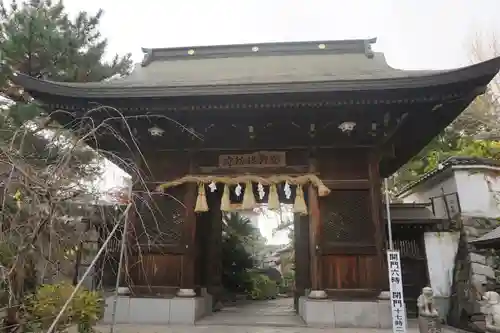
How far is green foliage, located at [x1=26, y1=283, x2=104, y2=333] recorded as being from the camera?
5.23 meters

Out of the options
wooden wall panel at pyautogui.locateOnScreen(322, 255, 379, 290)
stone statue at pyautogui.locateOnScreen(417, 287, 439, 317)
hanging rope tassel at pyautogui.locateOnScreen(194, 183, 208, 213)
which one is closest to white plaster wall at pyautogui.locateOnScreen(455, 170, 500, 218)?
wooden wall panel at pyautogui.locateOnScreen(322, 255, 379, 290)

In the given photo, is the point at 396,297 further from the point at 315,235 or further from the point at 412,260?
the point at 412,260

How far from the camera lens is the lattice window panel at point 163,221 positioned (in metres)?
7.84

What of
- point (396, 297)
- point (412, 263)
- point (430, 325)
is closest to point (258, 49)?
point (412, 263)

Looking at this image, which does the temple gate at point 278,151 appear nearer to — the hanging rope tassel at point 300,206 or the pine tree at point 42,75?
the hanging rope tassel at point 300,206

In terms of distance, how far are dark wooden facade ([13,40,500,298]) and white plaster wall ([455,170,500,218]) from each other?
159 inches

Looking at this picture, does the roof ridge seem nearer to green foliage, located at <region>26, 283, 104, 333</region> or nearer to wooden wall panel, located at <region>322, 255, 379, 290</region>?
wooden wall panel, located at <region>322, 255, 379, 290</region>

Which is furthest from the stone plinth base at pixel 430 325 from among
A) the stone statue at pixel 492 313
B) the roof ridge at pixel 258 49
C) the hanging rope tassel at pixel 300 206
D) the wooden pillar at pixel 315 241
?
the roof ridge at pixel 258 49

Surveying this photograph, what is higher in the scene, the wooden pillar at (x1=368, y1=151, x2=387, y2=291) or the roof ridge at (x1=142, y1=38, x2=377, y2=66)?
the roof ridge at (x1=142, y1=38, x2=377, y2=66)

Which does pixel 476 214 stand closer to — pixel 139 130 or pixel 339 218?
pixel 339 218

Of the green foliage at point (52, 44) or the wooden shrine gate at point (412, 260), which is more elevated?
the green foliage at point (52, 44)

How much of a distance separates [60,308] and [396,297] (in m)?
5.14

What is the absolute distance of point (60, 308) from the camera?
522 centimetres

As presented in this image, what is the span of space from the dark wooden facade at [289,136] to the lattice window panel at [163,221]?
2cm
